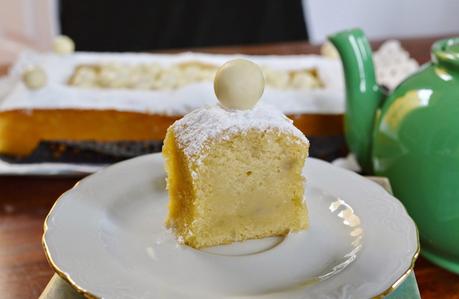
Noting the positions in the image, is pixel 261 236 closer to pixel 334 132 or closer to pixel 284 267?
pixel 284 267

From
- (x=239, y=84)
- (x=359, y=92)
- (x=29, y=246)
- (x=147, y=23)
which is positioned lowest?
(x=147, y=23)

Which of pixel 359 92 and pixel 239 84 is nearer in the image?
pixel 239 84

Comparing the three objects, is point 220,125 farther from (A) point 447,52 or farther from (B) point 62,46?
(B) point 62,46

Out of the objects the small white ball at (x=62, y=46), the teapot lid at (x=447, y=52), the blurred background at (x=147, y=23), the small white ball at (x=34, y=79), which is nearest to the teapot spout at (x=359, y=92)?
the teapot lid at (x=447, y=52)

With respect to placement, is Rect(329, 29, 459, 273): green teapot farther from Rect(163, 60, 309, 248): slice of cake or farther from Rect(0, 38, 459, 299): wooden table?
Rect(163, 60, 309, 248): slice of cake

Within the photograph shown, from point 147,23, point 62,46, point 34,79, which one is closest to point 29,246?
point 34,79

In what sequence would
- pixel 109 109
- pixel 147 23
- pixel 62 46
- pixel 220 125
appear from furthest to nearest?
pixel 147 23 < pixel 62 46 < pixel 109 109 < pixel 220 125

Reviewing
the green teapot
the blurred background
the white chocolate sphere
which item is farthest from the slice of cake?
the blurred background
